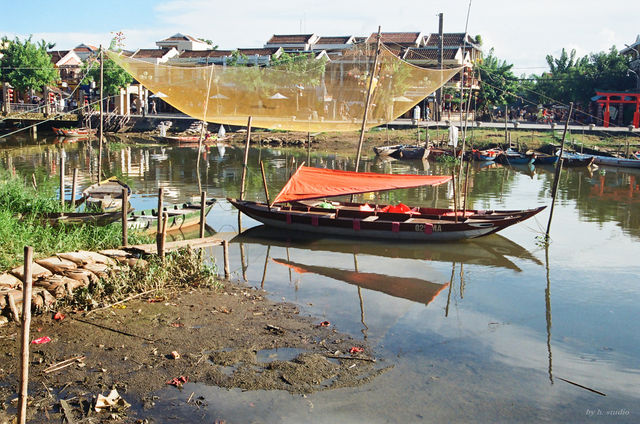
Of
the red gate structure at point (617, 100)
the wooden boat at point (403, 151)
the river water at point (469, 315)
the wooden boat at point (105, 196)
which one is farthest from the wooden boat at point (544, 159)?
the wooden boat at point (105, 196)

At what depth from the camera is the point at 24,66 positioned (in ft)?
134

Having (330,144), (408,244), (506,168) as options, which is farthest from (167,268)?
(330,144)

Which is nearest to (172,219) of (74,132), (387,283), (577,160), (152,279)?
(152,279)

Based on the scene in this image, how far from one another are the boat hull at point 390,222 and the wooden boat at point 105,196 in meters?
2.94

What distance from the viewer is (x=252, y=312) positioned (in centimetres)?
876

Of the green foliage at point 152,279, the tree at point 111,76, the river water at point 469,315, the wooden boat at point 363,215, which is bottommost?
the river water at point 469,315

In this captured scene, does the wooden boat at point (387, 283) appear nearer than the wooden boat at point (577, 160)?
Yes

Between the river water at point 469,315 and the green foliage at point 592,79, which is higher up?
the green foliage at point 592,79

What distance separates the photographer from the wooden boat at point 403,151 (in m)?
32.6

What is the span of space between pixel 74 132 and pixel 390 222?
31.5 m

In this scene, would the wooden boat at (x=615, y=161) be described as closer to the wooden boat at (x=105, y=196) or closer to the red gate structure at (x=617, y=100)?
the red gate structure at (x=617, y=100)

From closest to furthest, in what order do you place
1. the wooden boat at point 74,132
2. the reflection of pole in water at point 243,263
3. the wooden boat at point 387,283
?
1. the wooden boat at point 387,283
2. the reflection of pole in water at point 243,263
3. the wooden boat at point 74,132

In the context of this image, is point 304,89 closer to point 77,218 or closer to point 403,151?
point 77,218

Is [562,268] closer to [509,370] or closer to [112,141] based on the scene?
[509,370]
